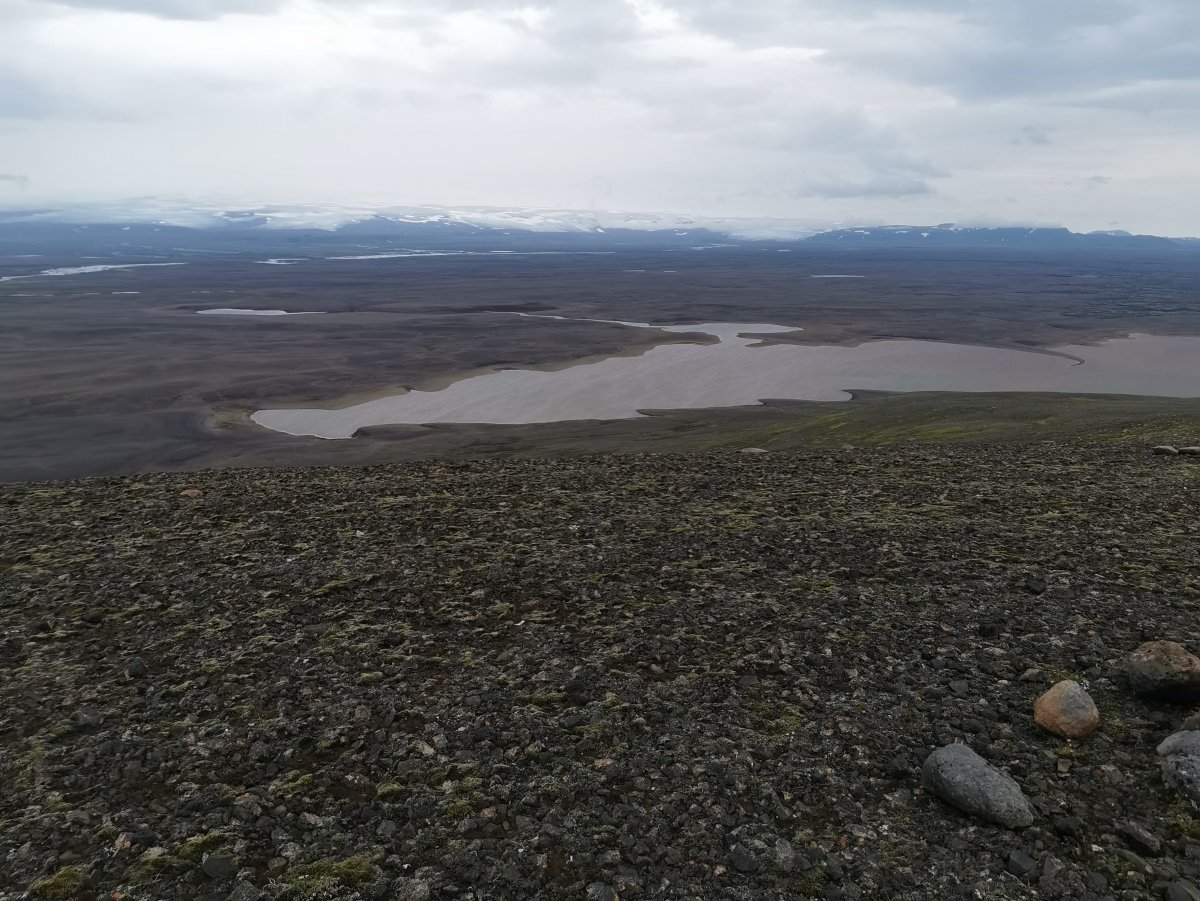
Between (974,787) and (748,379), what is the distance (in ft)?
246

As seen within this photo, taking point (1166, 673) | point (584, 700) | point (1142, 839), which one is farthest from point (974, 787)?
point (584, 700)

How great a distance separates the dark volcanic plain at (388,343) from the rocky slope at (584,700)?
28.3 meters

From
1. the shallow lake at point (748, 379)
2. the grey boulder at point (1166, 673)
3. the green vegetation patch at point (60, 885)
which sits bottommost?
the shallow lake at point (748, 379)

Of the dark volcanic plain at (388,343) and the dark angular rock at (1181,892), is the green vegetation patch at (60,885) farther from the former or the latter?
the dark volcanic plain at (388,343)

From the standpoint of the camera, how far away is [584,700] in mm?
8258

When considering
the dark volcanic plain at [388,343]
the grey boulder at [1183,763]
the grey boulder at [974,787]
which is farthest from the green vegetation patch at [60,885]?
the dark volcanic plain at [388,343]

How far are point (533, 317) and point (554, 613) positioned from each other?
114 m

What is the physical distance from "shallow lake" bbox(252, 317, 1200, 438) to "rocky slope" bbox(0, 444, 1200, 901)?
45.6 meters

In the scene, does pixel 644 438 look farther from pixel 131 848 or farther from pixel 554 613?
pixel 131 848

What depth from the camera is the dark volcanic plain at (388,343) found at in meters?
48.6

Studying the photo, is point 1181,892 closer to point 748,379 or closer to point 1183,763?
point 1183,763

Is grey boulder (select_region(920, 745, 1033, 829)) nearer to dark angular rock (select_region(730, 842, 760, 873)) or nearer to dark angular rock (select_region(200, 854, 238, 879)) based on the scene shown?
dark angular rock (select_region(730, 842, 760, 873))

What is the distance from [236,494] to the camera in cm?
1727

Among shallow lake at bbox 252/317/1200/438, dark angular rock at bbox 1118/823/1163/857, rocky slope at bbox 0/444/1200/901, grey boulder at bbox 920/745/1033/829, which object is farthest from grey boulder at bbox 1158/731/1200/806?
shallow lake at bbox 252/317/1200/438
